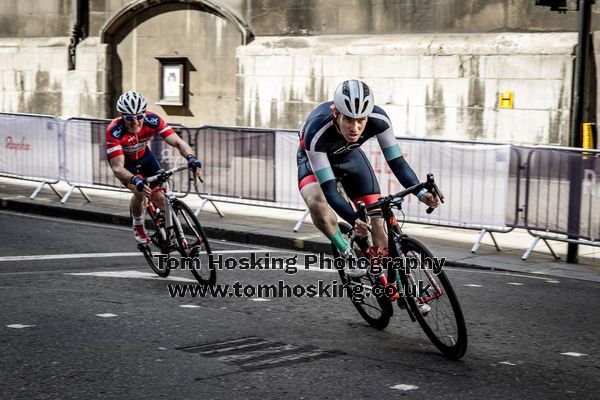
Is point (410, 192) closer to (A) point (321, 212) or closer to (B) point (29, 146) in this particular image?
(A) point (321, 212)

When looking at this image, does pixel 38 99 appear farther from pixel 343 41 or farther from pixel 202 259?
pixel 202 259

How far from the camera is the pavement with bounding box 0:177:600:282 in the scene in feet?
36.5

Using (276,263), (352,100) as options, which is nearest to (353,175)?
(352,100)

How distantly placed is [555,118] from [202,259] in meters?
9.00

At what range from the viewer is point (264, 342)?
23.1 ft

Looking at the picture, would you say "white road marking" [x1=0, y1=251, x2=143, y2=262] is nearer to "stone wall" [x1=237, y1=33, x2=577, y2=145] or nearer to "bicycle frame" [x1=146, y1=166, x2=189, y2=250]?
"bicycle frame" [x1=146, y1=166, x2=189, y2=250]

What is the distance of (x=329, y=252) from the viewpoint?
12.1m

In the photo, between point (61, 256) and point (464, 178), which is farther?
point (464, 178)

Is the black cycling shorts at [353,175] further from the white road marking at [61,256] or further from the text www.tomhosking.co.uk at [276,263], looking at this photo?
the white road marking at [61,256]

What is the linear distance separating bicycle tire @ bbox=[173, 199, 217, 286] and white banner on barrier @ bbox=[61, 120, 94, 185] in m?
6.85

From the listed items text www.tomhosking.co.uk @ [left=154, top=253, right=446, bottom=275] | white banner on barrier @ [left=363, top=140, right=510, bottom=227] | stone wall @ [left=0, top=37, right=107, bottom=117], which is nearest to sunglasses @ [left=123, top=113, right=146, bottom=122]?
text www.tomhosking.co.uk @ [left=154, top=253, right=446, bottom=275]

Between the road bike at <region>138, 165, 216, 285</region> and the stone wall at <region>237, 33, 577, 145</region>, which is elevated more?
the stone wall at <region>237, 33, 577, 145</region>

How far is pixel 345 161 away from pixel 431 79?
1069 cm

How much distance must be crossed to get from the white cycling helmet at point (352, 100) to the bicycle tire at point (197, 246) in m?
2.56
